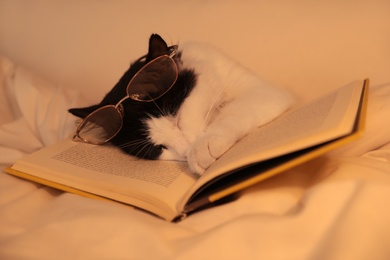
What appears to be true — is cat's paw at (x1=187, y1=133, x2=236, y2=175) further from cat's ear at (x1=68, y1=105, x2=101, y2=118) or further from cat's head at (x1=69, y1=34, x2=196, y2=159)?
cat's ear at (x1=68, y1=105, x2=101, y2=118)

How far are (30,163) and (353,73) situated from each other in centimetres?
92

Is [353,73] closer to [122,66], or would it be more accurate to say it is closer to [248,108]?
[248,108]

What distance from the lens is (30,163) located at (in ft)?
2.81

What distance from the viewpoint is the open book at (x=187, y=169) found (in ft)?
1.95

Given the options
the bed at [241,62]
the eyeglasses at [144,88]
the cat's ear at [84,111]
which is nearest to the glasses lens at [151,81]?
the eyeglasses at [144,88]

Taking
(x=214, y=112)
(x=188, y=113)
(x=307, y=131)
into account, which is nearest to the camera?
(x=307, y=131)

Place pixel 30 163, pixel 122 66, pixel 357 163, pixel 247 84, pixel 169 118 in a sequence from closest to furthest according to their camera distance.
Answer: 1. pixel 357 163
2. pixel 30 163
3. pixel 169 118
4. pixel 247 84
5. pixel 122 66

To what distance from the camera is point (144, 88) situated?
97cm

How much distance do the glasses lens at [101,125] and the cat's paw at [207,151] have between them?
25 cm

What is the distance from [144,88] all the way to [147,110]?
0.19 ft

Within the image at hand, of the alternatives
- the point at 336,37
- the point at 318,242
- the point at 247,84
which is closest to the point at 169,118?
the point at 247,84

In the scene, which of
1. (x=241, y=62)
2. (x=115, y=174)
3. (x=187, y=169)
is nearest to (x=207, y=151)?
(x=187, y=169)

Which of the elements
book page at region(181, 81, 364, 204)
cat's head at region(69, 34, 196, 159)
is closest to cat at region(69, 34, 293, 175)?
cat's head at region(69, 34, 196, 159)

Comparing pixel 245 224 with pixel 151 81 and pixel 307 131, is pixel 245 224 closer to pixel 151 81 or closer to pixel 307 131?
pixel 307 131
